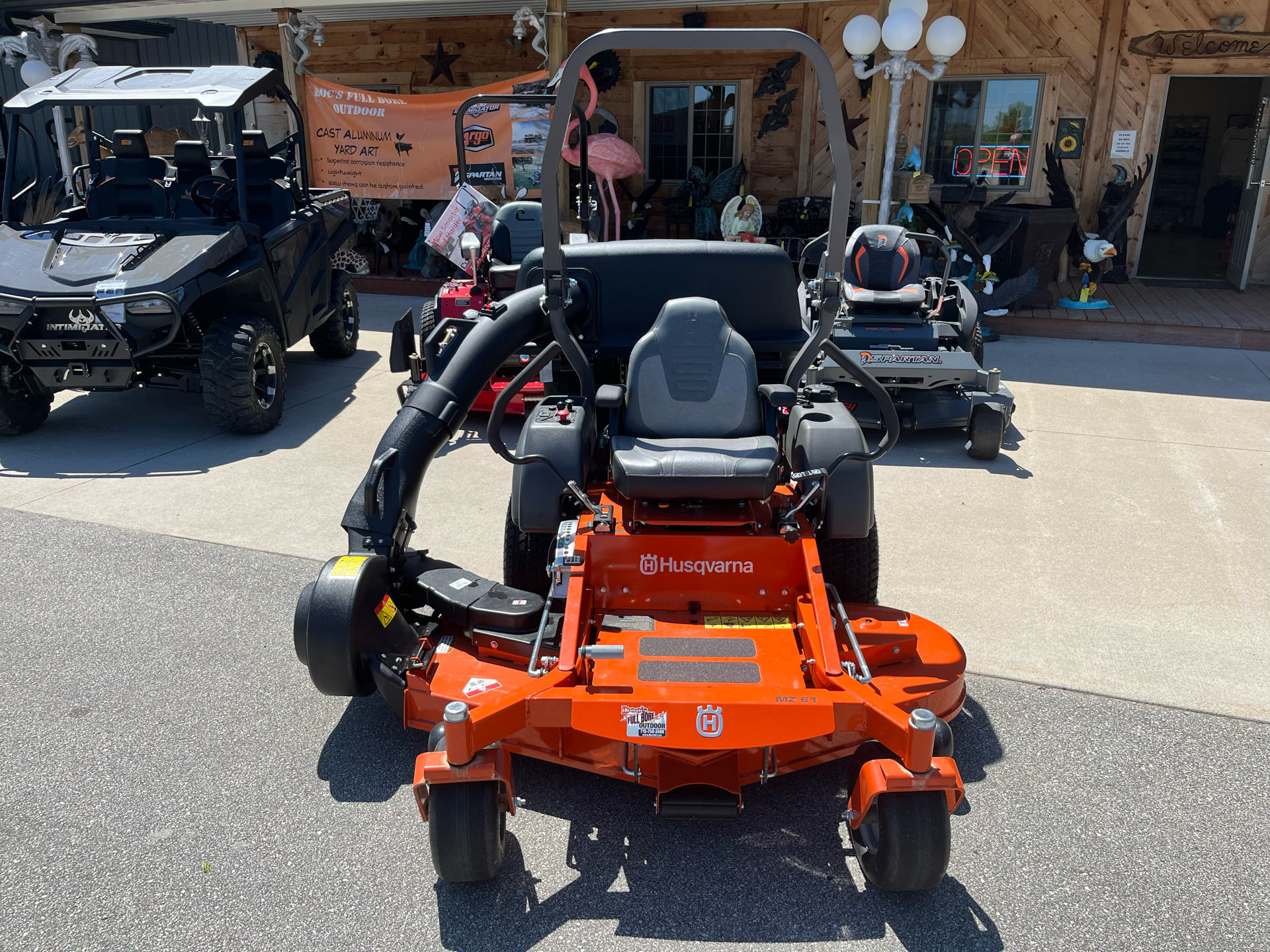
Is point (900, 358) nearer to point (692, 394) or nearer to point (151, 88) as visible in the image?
point (692, 394)

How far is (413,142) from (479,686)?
30.3 ft

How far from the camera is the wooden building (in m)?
10.4

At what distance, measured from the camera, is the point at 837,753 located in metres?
2.82

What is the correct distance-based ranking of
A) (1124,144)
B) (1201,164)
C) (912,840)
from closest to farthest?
1. (912,840)
2. (1124,144)
3. (1201,164)

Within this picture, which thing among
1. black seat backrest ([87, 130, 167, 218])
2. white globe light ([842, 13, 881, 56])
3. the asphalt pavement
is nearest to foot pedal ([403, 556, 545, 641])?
the asphalt pavement

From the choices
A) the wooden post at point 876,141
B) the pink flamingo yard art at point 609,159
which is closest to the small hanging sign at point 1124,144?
the wooden post at point 876,141

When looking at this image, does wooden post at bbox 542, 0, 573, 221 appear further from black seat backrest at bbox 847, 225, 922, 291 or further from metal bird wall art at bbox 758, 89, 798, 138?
black seat backrest at bbox 847, 225, 922, 291

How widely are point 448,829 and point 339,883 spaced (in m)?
0.40

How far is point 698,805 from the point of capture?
2615mm

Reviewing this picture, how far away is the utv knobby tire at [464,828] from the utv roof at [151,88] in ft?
18.2

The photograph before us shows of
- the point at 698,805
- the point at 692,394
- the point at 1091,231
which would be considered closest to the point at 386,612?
the point at 698,805

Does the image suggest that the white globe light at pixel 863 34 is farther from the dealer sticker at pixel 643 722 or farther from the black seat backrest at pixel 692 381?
the dealer sticker at pixel 643 722

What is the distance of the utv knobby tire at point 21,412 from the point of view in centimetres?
627

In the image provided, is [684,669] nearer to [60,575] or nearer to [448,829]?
[448,829]
